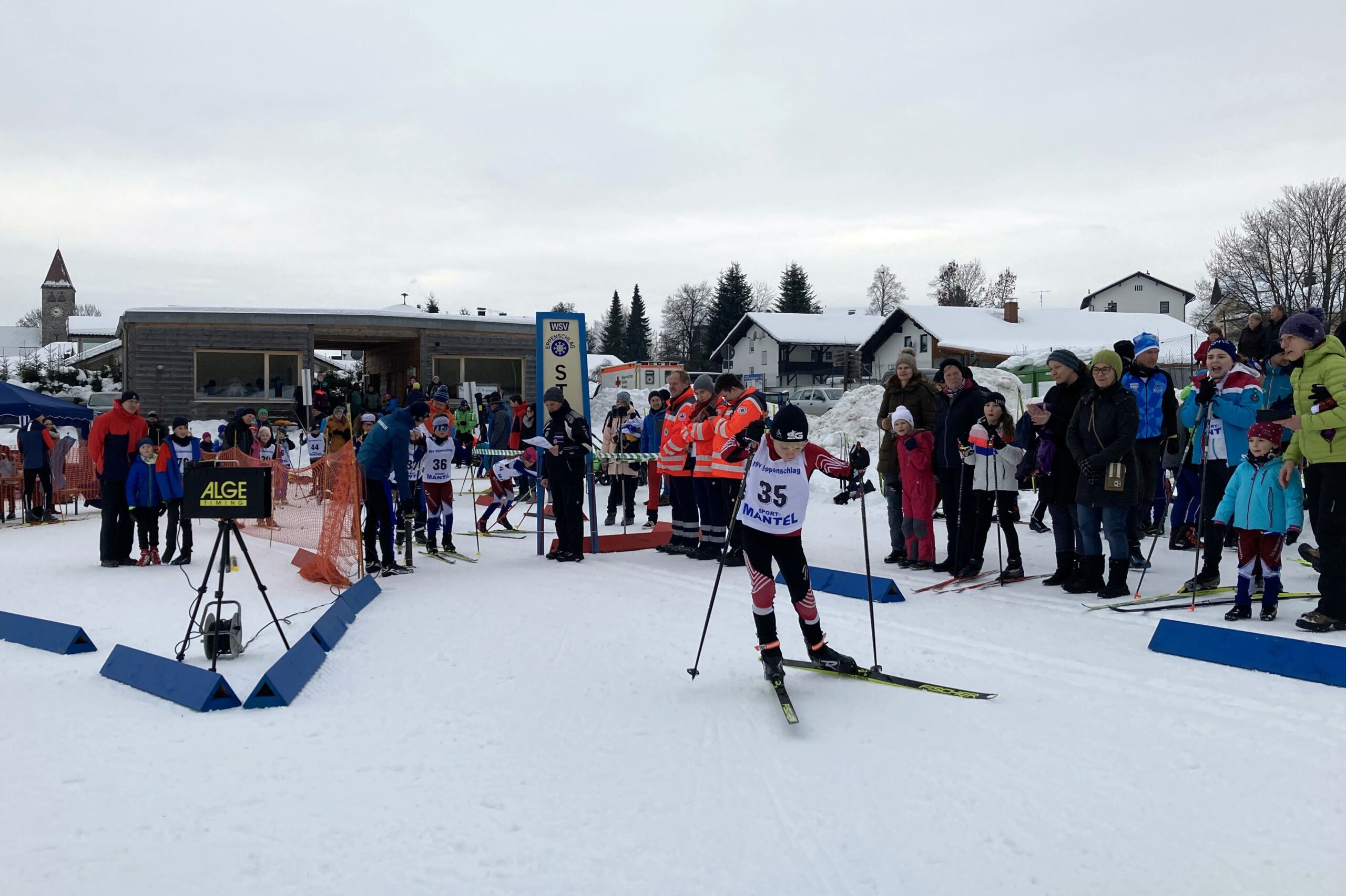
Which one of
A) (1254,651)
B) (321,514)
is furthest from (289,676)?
(321,514)

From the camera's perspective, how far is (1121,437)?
313 inches

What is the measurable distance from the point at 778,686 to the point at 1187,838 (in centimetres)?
226

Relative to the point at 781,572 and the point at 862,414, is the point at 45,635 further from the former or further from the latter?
the point at 862,414

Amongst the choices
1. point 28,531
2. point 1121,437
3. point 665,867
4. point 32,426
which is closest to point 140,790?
point 665,867

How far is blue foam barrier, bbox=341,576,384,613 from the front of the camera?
846 centimetres

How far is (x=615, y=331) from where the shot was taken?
90.1 meters

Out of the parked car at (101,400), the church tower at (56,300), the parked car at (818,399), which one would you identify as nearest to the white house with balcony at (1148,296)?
the parked car at (818,399)

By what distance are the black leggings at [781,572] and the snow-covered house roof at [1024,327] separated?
44.1 m

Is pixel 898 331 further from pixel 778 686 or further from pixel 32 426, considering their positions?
pixel 778 686

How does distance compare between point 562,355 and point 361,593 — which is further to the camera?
point 562,355

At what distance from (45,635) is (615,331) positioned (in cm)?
8381

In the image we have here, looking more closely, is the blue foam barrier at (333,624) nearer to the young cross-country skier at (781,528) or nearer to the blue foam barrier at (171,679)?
the blue foam barrier at (171,679)

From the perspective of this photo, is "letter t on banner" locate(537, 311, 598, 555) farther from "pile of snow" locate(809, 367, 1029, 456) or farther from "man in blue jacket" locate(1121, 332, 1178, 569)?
"pile of snow" locate(809, 367, 1029, 456)

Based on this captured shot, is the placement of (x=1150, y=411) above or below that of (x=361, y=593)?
above
